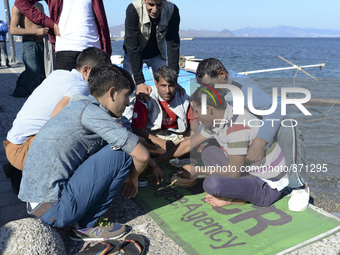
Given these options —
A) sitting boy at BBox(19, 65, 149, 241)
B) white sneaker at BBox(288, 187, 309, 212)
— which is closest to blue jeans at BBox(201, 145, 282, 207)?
white sneaker at BBox(288, 187, 309, 212)

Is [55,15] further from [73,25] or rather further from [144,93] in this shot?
[144,93]

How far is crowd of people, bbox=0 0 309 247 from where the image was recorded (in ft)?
7.80

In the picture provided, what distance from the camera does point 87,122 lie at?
2.33 m

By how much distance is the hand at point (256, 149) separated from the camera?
304cm

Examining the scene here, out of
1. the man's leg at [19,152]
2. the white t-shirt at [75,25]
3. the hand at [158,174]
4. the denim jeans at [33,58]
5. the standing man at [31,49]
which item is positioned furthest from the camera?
the denim jeans at [33,58]

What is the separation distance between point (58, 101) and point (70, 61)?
1.23 m

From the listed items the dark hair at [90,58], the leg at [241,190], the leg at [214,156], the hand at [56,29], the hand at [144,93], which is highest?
the hand at [56,29]

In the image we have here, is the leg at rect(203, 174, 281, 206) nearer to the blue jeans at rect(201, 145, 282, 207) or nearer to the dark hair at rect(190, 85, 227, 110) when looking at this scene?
the blue jeans at rect(201, 145, 282, 207)

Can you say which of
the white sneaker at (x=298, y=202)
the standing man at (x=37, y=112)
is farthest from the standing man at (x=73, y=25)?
the white sneaker at (x=298, y=202)

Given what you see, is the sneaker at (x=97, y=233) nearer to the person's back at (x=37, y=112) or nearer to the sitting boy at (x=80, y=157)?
the sitting boy at (x=80, y=157)

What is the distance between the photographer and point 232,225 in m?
2.78

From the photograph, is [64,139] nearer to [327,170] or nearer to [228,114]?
[228,114]

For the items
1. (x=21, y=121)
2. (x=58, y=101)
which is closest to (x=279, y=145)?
(x=58, y=101)

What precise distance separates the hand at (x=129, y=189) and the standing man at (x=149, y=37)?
1.33 m
